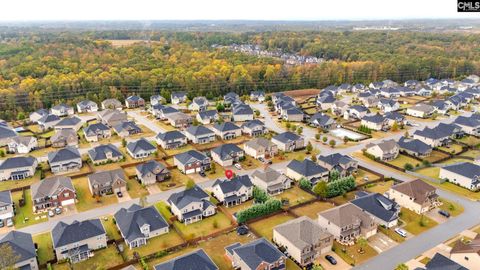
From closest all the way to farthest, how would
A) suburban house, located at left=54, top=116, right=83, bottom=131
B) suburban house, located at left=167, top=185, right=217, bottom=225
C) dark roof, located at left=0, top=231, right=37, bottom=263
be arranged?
dark roof, located at left=0, top=231, right=37, bottom=263 → suburban house, located at left=167, top=185, right=217, bottom=225 → suburban house, located at left=54, top=116, right=83, bottom=131

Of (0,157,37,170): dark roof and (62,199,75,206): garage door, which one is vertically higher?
(0,157,37,170): dark roof

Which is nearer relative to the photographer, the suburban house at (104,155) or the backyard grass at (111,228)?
A: the backyard grass at (111,228)

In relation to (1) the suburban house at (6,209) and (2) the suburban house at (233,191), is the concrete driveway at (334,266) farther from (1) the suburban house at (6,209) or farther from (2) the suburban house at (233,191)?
(1) the suburban house at (6,209)

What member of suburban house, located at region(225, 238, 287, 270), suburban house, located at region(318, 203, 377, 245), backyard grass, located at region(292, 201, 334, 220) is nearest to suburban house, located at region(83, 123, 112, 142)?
backyard grass, located at region(292, 201, 334, 220)

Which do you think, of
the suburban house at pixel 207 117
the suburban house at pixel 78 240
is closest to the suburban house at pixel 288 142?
the suburban house at pixel 207 117

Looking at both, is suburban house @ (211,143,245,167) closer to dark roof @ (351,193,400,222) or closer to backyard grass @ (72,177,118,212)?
backyard grass @ (72,177,118,212)

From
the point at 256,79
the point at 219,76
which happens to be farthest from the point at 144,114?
the point at 256,79

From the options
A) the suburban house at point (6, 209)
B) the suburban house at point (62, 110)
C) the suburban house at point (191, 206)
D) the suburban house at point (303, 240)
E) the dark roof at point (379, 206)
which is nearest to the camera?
the suburban house at point (303, 240)
